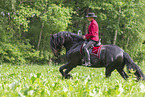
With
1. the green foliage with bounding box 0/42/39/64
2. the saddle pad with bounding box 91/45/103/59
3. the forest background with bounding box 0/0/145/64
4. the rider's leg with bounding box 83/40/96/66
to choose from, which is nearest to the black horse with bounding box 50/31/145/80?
the saddle pad with bounding box 91/45/103/59

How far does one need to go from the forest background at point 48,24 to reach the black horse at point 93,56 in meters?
10.7

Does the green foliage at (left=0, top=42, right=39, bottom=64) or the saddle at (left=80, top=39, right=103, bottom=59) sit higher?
the saddle at (left=80, top=39, right=103, bottom=59)

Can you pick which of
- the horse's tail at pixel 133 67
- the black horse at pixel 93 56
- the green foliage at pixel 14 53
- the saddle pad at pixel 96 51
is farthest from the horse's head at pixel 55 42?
the green foliage at pixel 14 53

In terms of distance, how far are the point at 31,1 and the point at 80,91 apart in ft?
61.7

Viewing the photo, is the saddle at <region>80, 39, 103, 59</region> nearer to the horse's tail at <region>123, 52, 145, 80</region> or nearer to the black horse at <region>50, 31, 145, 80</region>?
the black horse at <region>50, 31, 145, 80</region>

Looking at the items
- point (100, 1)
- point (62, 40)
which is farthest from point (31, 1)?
point (62, 40)

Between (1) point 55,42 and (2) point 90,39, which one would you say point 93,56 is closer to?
(2) point 90,39

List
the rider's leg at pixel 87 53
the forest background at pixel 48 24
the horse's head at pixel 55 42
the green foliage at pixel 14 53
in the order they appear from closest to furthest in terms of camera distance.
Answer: the rider's leg at pixel 87 53 < the horse's head at pixel 55 42 < the green foliage at pixel 14 53 < the forest background at pixel 48 24

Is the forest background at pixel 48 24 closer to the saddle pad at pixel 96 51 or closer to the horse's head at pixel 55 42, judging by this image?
the horse's head at pixel 55 42

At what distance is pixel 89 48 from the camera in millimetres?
8227

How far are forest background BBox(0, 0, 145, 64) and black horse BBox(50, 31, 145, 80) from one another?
1068 cm

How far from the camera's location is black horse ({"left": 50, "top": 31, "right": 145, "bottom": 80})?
305 inches

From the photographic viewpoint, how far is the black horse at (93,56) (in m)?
7.75

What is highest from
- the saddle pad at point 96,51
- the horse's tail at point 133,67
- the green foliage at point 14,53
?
the saddle pad at point 96,51
